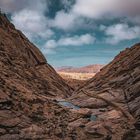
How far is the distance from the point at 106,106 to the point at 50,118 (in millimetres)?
13968

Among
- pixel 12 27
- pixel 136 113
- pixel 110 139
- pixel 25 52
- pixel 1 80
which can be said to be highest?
pixel 12 27

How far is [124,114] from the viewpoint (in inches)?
2363

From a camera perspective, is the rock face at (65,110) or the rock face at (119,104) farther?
the rock face at (119,104)

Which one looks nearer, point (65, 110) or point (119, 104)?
point (65, 110)

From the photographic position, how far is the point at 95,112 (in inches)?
2616

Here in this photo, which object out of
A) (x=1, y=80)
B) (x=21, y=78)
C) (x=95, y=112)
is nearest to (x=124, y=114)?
(x=95, y=112)

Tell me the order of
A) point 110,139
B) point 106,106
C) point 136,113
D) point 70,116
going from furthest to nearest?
1. point 106,106
2. point 70,116
3. point 136,113
4. point 110,139

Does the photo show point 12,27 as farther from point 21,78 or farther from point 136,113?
point 136,113

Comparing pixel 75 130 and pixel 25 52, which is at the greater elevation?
pixel 25 52

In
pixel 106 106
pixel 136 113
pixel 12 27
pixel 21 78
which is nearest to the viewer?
pixel 136 113

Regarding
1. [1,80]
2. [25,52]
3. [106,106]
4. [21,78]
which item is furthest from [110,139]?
[25,52]

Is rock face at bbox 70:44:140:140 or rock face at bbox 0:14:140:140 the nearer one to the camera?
rock face at bbox 0:14:140:140

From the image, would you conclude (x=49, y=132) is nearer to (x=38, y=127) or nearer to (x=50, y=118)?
(x=38, y=127)

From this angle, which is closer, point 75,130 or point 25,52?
point 75,130
